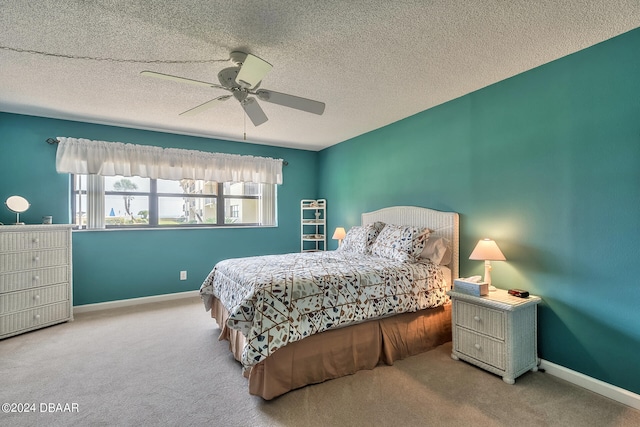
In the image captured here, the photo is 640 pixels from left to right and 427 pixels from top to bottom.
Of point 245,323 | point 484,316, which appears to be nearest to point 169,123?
point 245,323

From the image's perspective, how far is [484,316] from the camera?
2.35 m

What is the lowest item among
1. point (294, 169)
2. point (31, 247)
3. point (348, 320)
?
point (348, 320)

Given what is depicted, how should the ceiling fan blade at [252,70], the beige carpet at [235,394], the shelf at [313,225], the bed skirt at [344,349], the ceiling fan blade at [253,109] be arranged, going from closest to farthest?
the ceiling fan blade at [252,70]
the beige carpet at [235,394]
the bed skirt at [344,349]
the ceiling fan blade at [253,109]
the shelf at [313,225]

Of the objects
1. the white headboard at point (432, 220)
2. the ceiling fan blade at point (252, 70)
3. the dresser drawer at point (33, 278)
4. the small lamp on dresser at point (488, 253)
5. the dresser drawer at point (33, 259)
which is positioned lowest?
the dresser drawer at point (33, 278)

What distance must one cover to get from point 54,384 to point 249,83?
259 centimetres

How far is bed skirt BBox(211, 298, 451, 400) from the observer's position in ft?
6.66

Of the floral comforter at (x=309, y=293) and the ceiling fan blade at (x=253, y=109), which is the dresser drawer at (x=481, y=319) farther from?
the ceiling fan blade at (x=253, y=109)

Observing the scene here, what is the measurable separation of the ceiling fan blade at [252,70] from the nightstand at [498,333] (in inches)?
90.5

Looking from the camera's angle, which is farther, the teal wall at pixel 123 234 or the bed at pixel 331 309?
the teal wall at pixel 123 234

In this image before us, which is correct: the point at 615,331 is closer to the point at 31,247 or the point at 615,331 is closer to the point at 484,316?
the point at 484,316

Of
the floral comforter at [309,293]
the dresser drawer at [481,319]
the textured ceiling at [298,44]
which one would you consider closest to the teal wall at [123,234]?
the textured ceiling at [298,44]

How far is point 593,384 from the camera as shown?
209cm

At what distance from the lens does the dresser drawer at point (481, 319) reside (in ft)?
7.35

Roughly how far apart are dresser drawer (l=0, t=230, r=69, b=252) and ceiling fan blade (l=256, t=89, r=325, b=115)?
2.99m
